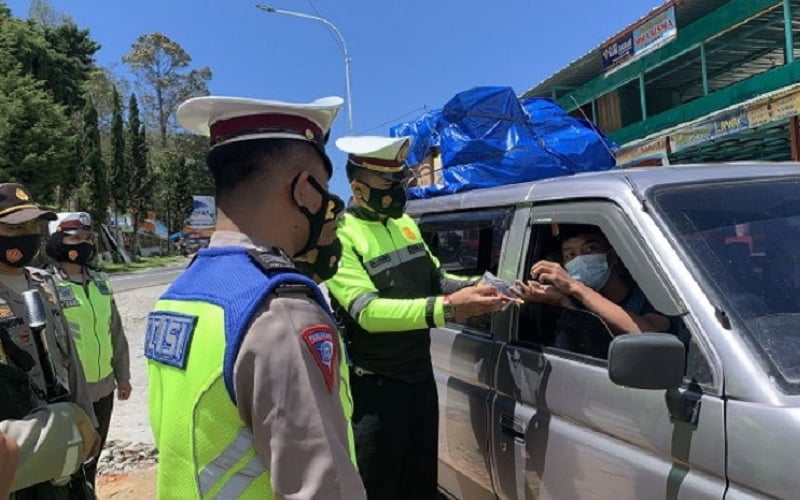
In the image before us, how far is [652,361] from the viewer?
5.53 feet

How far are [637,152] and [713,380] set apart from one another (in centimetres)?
1423

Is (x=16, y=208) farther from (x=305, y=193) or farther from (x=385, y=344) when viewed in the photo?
(x=305, y=193)

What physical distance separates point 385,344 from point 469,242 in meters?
0.81

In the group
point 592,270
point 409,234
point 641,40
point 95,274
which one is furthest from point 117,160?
point 592,270

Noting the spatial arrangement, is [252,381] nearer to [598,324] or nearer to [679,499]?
[679,499]

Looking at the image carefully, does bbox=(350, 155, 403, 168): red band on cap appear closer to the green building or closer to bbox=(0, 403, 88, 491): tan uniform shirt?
bbox=(0, 403, 88, 491): tan uniform shirt

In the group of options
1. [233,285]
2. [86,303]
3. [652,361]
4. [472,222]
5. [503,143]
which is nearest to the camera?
[233,285]

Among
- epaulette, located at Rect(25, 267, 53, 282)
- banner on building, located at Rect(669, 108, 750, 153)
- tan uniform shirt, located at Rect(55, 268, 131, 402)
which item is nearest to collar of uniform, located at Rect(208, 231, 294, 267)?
epaulette, located at Rect(25, 267, 53, 282)

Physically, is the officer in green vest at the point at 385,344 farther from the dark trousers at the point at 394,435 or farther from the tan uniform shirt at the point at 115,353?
the tan uniform shirt at the point at 115,353

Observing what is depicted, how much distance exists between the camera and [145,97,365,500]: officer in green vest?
3.55 ft

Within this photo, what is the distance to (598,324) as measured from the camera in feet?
7.56

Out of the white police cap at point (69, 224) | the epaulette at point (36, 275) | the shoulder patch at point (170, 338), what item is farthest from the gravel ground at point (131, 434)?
the shoulder patch at point (170, 338)

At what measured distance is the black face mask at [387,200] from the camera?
2.97 meters

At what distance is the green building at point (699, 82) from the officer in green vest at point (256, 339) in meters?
10.6
